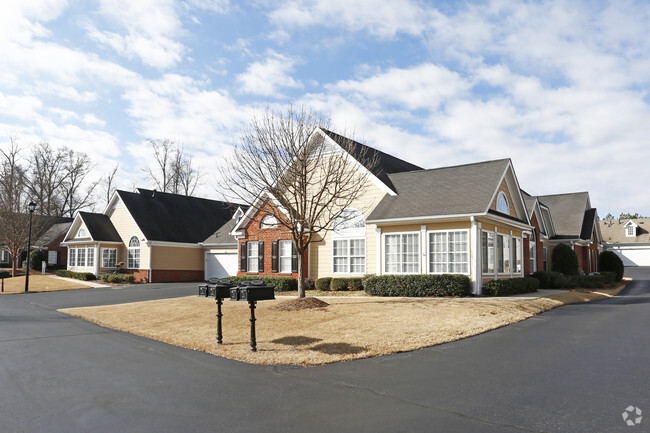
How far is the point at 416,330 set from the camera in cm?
1123

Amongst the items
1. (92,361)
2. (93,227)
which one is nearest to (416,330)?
(92,361)

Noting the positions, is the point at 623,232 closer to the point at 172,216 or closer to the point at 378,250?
the point at 378,250

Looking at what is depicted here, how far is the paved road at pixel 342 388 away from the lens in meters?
5.33

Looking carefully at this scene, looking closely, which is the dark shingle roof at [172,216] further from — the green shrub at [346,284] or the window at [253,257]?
the green shrub at [346,284]

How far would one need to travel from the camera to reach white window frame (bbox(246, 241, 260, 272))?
25.9 m

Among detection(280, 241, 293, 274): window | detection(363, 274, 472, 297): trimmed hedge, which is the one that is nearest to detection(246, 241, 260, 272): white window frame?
detection(280, 241, 293, 274): window

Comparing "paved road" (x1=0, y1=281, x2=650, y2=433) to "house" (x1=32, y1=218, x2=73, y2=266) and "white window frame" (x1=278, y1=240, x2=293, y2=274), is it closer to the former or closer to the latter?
"white window frame" (x1=278, y1=240, x2=293, y2=274)

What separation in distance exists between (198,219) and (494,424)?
37.8m

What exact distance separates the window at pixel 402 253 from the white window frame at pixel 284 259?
5783 millimetres

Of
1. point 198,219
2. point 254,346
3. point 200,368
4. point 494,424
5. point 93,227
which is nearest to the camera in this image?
point 494,424

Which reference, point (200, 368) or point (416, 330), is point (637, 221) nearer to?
point (416, 330)

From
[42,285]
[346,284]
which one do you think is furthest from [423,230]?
[42,285]

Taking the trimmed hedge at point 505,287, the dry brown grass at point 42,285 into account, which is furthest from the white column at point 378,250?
the dry brown grass at point 42,285

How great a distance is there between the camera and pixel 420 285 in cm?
1878
